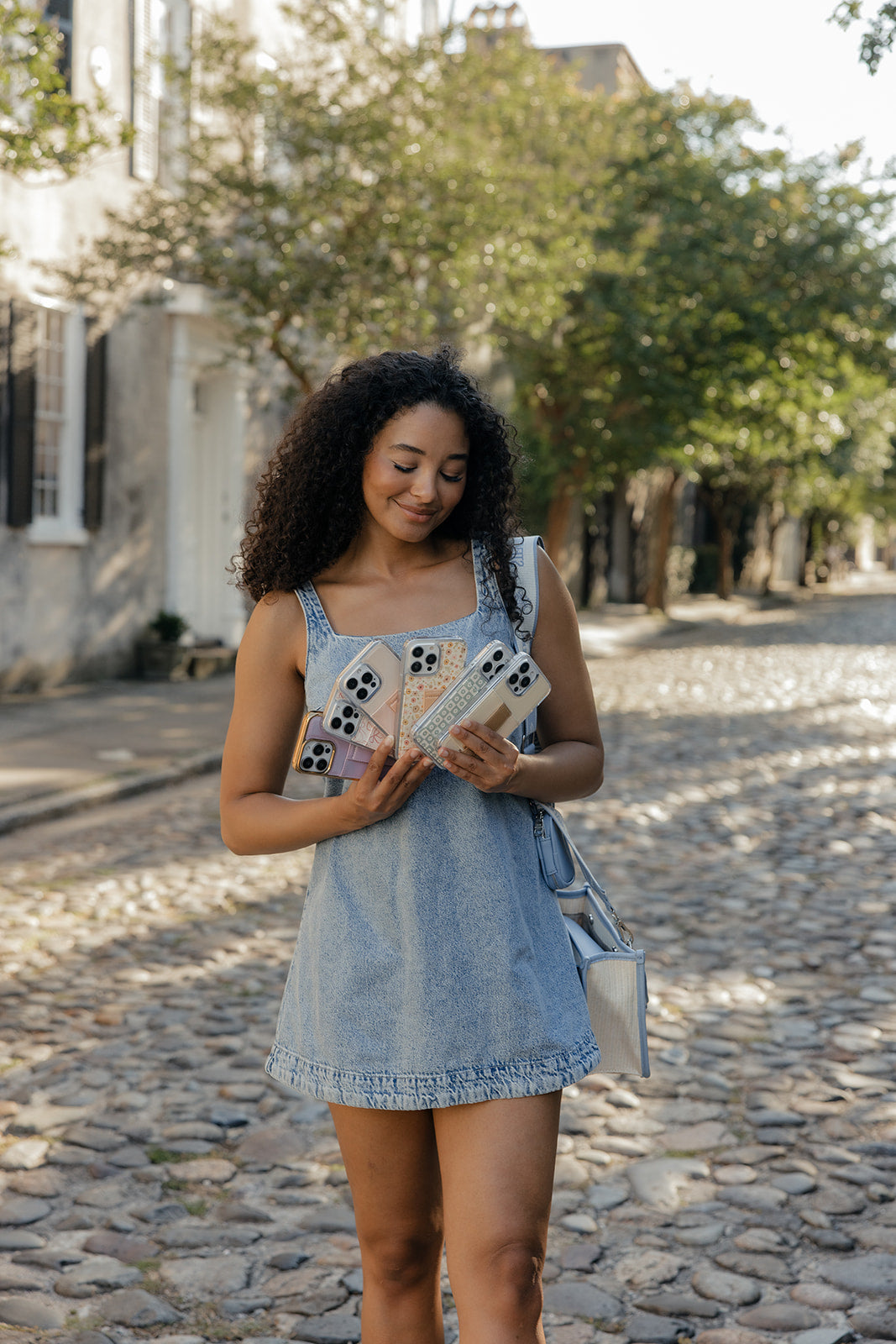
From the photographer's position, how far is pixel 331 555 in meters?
2.34

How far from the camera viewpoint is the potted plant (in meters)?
15.4

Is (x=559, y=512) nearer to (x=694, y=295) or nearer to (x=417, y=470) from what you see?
(x=694, y=295)

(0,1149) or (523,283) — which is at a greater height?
(523,283)

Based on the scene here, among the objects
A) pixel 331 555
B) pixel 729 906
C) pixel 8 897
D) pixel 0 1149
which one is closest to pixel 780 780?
pixel 729 906

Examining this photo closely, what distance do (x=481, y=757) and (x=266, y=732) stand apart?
1.42 ft

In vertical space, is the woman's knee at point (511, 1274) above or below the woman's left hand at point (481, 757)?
below

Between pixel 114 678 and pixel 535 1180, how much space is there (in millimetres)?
13695

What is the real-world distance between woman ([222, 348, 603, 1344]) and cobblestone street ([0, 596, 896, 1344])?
117cm

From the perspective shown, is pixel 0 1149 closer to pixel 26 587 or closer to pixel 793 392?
pixel 26 587

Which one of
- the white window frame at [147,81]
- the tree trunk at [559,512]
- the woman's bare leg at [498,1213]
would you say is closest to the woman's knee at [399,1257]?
the woman's bare leg at [498,1213]

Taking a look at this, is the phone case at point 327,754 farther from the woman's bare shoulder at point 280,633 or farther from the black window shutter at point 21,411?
the black window shutter at point 21,411

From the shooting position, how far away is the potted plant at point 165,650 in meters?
15.4

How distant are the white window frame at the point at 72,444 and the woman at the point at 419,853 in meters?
12.1

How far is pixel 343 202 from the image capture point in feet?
43.9
